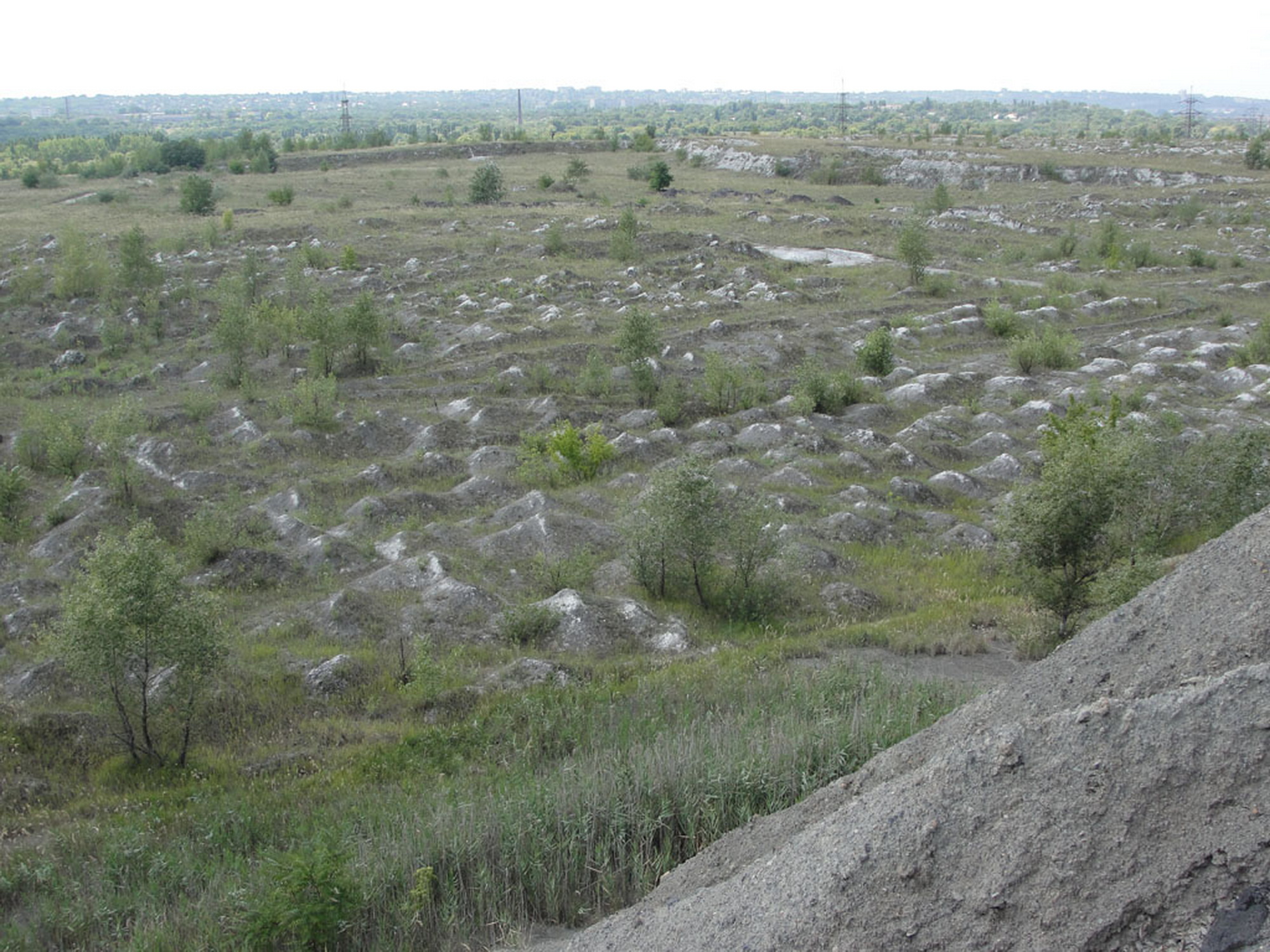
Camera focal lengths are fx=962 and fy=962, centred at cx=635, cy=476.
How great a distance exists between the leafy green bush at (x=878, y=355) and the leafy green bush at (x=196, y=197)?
33.1 meters

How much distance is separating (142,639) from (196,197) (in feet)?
130

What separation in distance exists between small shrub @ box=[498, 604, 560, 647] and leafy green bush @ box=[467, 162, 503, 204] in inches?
1575

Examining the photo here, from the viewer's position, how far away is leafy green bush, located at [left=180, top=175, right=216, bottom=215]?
4319cm

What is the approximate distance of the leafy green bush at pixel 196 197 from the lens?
43188mm

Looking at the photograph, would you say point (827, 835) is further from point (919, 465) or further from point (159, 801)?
point (919, 465)

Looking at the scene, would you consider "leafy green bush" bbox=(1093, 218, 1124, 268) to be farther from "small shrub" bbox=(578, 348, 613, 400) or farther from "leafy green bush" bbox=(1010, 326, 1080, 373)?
"small shrub" bbox=(578, 348, 613, 400)

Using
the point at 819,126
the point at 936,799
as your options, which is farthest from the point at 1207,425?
the point at 819,126

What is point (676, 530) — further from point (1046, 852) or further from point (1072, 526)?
point (1046, 852)

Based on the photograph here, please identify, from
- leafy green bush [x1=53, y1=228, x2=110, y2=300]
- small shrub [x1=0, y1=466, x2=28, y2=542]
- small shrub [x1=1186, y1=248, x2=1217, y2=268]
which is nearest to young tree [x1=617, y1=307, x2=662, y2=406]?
small shrub [x1=0, y1=466, x2=28, y2=542]

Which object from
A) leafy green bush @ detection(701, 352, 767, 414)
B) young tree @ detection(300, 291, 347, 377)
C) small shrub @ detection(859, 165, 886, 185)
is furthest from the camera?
small shrub @ detection(859, 165, 886, 185)

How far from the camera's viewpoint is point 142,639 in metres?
9.19

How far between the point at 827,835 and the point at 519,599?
783 cm

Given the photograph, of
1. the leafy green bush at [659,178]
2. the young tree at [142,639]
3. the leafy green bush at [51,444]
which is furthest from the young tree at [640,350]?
the leafy green bush at [659,178]

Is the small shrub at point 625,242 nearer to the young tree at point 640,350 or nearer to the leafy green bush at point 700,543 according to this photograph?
the young tree at point 640,350
